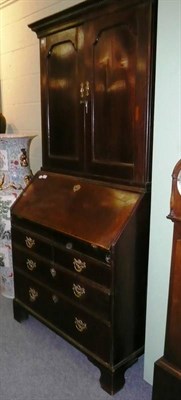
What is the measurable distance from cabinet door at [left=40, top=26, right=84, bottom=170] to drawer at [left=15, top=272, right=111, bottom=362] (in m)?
0.79

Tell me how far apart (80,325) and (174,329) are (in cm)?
62

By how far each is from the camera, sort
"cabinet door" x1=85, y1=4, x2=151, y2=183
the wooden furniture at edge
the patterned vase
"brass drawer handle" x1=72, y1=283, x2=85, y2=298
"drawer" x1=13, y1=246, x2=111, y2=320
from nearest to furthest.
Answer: the wooden furniture at edge < "cabinet door" x1=85, y1=4, x2=151, y2=183 < "drawer" x1=13, y1=246, x2=111, y2=320 < "brass drawer handle" x1=72, y1=283, x2=85, y2=298 < the patterned vase

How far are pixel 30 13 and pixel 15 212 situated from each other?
1.66 m

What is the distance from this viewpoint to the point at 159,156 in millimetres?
1446

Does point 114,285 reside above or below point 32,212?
below

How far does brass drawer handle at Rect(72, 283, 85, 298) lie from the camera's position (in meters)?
1.67

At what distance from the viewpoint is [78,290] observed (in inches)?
66.9

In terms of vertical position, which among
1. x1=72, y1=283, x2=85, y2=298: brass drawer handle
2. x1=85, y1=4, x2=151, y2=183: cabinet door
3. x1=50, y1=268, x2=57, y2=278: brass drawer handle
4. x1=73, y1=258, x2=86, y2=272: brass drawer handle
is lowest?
x1=72, y1=283, x2=85, y2=298: brass drawer handle

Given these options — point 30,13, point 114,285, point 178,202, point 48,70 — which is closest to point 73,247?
point 114,285

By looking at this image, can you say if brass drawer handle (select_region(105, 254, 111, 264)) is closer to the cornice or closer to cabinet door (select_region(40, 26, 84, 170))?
cabinet door (select_region(40, 26, 84, 170))

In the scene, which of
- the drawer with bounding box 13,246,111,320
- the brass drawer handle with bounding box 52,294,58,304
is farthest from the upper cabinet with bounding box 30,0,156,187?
the brass drawer handle with bounding box 52,294,58,304

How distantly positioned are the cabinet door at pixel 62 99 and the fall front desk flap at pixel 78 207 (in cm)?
13

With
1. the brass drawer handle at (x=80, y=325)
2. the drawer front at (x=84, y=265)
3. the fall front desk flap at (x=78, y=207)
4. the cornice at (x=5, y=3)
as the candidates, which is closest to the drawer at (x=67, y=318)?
the brass drawer handle at (x=80, y=325)

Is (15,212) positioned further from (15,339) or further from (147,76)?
(147,76)
